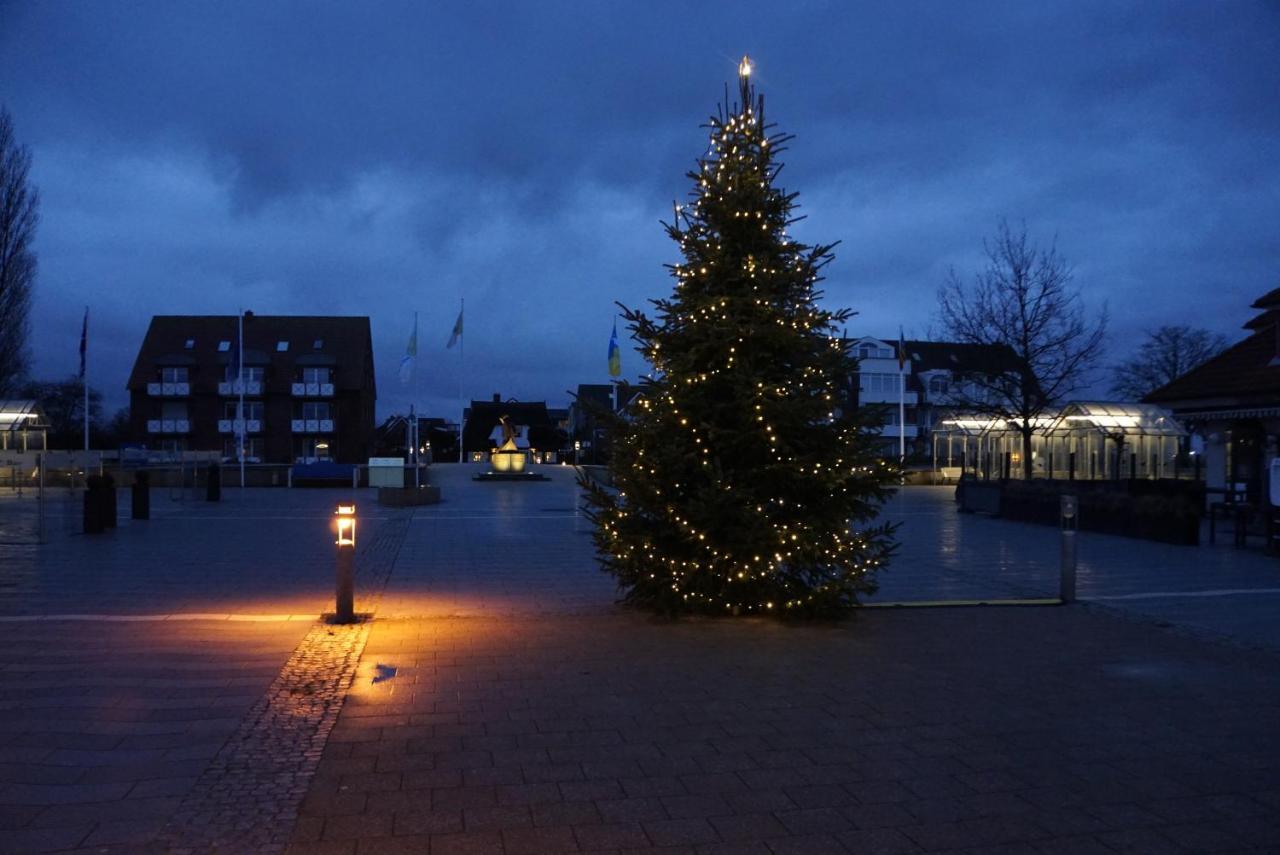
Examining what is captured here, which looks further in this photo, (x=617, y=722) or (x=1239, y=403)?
(x=1239, y=403)

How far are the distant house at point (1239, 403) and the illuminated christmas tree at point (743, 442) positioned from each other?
1683cm

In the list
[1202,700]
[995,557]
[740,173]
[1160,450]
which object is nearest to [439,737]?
[1202,700]

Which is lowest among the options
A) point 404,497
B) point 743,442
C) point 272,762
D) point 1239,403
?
point 272,762

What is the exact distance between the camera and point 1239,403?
2477cm

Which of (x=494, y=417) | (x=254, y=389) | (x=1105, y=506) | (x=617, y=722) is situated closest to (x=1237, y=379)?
(x=1105, y=506)

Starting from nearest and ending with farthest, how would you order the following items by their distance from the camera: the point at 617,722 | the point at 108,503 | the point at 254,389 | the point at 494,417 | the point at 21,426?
the point at 617,722, the point at 108,503, the point at 21,426, the point at 254,389, the point at 494,417

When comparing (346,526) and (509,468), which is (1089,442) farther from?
(346,526)

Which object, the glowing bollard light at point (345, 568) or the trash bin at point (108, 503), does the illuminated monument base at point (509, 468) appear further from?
the glowing bollard light at point (345, 568)

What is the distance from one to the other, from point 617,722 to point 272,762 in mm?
2062

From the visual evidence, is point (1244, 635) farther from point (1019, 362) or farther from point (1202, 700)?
point (1019, 362)

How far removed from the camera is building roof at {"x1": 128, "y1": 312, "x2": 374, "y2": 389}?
62344 mm

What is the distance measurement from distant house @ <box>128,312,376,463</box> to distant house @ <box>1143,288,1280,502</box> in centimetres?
4913

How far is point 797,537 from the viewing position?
9.40 m

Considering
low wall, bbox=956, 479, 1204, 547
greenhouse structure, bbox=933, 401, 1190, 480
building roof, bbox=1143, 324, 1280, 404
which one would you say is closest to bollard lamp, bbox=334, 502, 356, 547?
low wall, bbox=956, 479, 1204, 547
